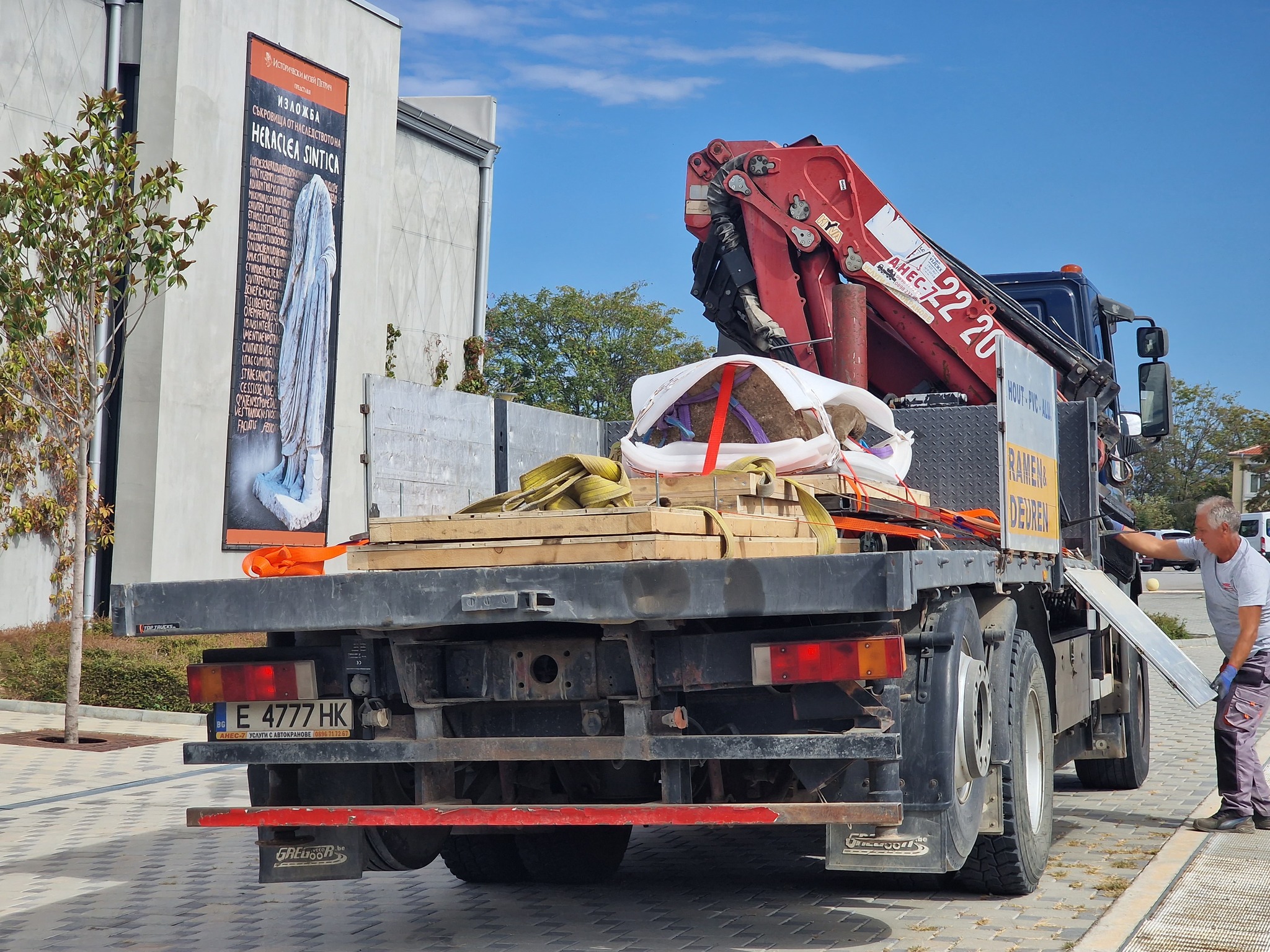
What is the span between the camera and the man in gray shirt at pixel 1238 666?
7.29m

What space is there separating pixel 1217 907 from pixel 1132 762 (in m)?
3.25

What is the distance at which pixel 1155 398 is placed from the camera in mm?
9844

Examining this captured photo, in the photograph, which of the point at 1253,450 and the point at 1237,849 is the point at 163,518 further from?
the point at 1253,450

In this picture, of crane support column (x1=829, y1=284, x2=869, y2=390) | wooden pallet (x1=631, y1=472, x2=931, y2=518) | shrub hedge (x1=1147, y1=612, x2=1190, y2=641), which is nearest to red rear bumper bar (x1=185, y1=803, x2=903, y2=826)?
wooden pallet (x1=631, y1=472, x2=931, y2=518)

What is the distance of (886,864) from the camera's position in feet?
14.8

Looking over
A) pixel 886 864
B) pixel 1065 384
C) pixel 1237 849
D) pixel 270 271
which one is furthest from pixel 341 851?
pixel 270 271

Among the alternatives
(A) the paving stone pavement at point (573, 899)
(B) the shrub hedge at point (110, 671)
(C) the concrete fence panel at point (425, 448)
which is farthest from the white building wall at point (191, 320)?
(C) the concrete fence panel at point (425, 448)

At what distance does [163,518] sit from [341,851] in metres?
13.0

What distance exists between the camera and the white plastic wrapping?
237 inches

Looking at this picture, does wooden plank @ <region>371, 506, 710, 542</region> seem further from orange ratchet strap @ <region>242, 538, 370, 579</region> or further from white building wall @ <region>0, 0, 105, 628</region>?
white building wall @ <region>0, 0, 105, 628</region>

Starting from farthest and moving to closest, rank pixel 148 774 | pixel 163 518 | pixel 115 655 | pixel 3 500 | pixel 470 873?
pixel 163 518, pixel 3 500, pixel 115 655, pixel 148 774, pixel 470 873

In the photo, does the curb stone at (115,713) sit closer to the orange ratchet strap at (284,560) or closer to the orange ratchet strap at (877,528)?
the orange ratchet strap at (284,560)

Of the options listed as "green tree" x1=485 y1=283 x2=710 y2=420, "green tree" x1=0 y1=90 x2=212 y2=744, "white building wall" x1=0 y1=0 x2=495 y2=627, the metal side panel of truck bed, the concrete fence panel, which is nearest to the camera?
the metal side panel of truck bed

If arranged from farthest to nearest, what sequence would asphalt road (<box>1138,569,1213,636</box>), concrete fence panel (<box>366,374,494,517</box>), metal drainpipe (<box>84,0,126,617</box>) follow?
asphalt road (<box>1138,569,1213,636</box>) < metal drainpipe (<box>84,0,126,617</box>) < concrete fence panel (<box>366,374,494,517</box>)
